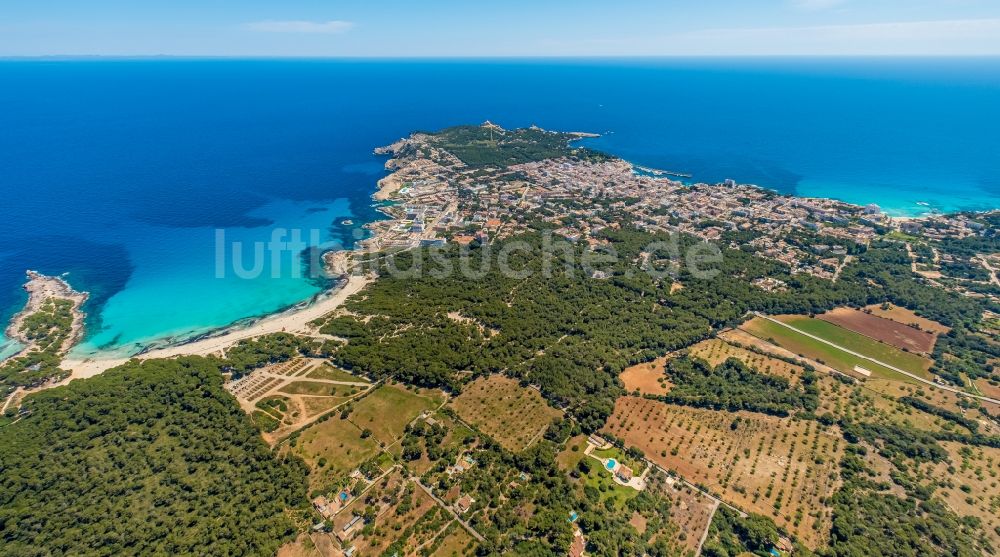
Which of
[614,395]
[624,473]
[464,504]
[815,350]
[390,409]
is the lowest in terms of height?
[464,504]

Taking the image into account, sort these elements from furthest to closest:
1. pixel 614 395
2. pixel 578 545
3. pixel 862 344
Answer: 1. pixel 862 344
2. pixel 614 395
3. pixel 578 545

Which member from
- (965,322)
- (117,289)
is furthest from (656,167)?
(117,289)

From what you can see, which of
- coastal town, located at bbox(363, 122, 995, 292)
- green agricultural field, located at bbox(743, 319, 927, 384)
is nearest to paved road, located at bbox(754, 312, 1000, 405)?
green agricultural field, located at bbox(743, 319, 927, 384)

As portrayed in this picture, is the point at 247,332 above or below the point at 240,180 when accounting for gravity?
below

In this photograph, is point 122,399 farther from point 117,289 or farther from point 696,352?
point 696,352

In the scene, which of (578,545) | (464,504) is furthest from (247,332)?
(578,545)

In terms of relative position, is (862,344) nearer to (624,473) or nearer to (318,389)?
(624,473)

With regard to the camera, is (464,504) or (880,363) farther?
(880,363)

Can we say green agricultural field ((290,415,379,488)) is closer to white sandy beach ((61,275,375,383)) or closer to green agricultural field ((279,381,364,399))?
green agricultural field ((279,381,364,399))

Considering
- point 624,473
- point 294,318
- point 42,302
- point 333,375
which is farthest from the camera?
point 42,302

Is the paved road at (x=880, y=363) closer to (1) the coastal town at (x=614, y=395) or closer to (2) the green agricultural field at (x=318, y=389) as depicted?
(1) the coastal town at (x=614, y=395)
